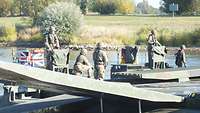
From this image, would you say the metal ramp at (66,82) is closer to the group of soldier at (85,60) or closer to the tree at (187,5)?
the group of soldier at (85,60)

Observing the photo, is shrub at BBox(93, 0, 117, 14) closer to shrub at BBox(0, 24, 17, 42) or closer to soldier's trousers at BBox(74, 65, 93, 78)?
shrub at BBox(0, 24, 17, 42)

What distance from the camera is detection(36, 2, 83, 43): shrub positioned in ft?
233

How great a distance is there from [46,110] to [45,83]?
188cm

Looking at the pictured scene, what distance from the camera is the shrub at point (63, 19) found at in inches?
2800

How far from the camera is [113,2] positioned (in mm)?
132750

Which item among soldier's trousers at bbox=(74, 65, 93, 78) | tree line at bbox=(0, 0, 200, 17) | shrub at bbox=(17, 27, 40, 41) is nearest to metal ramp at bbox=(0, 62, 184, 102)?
soldier's trousers at bbox=(74, 65, 93, 78)

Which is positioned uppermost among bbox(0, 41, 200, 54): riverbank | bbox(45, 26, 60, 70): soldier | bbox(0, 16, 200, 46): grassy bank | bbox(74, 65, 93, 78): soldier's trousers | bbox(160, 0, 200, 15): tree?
bbox(160, 0, 200, 15): tree

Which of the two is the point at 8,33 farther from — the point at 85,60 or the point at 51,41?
the point at 85,60

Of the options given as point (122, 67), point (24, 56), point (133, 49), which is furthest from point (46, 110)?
point (24, 56)

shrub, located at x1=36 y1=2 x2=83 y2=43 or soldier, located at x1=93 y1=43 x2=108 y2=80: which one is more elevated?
shrub, located at x1=36 y1=2 x2=83 y2=43

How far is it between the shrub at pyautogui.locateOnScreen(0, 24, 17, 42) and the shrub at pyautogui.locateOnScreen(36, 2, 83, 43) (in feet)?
27.0

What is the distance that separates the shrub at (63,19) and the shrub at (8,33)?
8.23m

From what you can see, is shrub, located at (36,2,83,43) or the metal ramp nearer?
the metal ramp

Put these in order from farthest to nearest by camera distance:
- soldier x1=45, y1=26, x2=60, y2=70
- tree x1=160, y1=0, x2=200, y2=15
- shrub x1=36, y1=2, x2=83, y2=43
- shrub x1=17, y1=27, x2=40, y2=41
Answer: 1. tree x1=160, y1=0, x2=200, y2=15
2. shrub x1=17, y1=27, x2=40, y2=41
3. shrub x1=36, y1=2, x2=83, y2=43
4. soldier x1=45, y1=26, x2=60, y2=70
